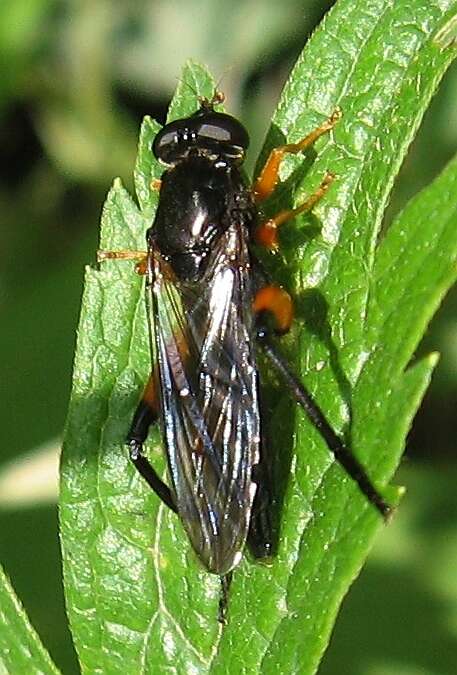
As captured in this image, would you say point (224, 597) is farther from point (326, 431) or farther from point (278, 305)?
point (278, 305)

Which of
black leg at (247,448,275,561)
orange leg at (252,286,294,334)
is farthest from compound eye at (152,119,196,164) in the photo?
black leg at (247,448,275,561)

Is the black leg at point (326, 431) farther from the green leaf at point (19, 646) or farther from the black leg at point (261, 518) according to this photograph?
the green leaf at point (19, 646)

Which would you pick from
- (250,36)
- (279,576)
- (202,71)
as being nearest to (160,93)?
(250,36)

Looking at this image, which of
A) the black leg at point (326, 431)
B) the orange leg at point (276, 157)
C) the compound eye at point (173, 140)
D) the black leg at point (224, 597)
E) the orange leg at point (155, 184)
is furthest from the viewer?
the compound eye at point (173, 140)

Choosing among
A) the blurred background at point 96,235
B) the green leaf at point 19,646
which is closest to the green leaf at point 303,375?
the green leaf at point 19,646

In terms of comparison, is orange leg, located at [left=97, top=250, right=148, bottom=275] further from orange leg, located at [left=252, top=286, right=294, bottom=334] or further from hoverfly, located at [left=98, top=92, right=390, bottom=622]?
orange leg, located at [left=252, top=286, right=294, bottom=334]

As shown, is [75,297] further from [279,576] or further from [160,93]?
[279,576]
